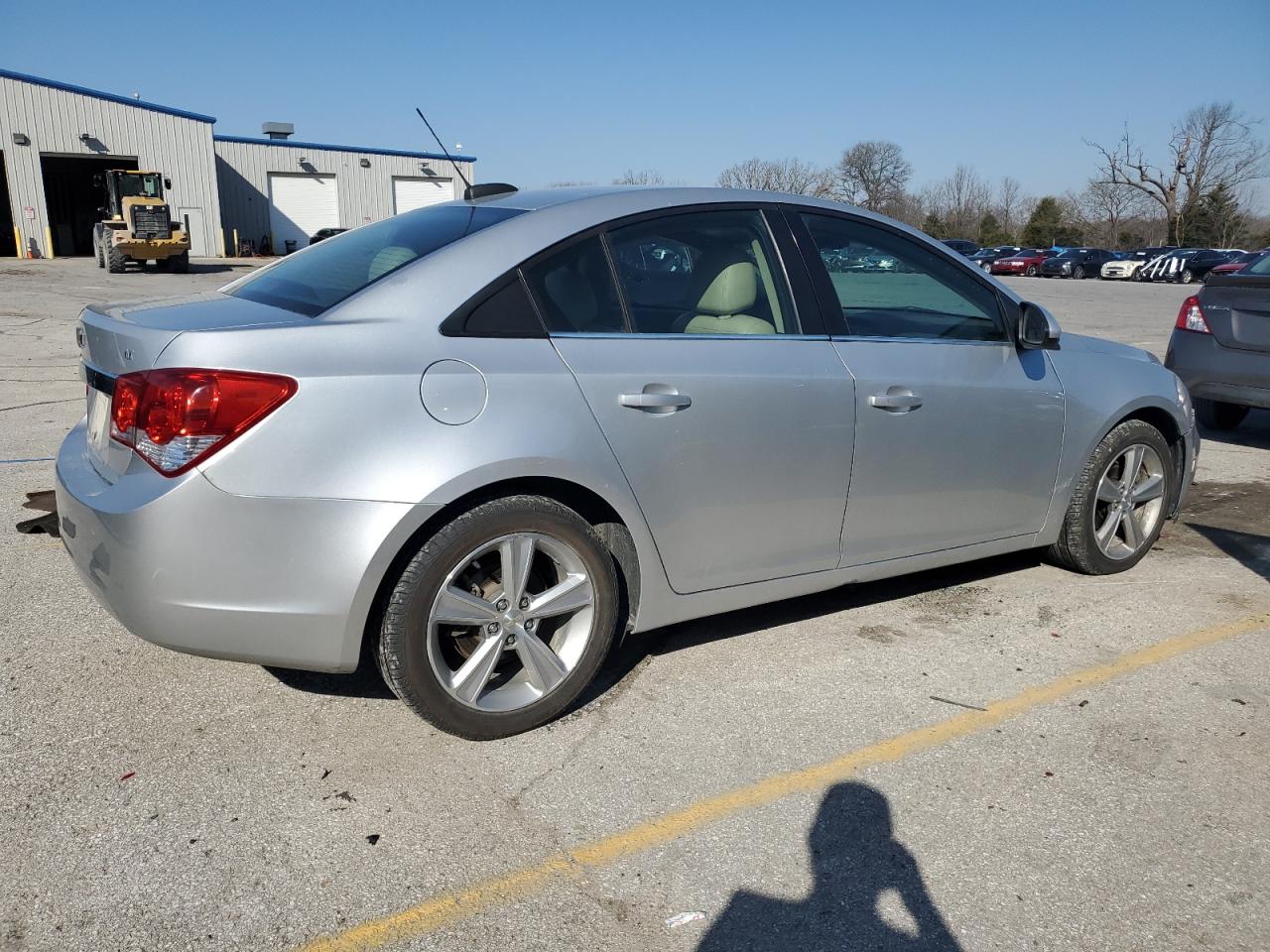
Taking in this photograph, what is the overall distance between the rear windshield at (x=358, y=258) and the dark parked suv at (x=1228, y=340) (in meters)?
6.31

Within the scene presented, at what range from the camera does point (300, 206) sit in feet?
160

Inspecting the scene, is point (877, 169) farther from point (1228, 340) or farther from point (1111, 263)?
point (1228, 340)

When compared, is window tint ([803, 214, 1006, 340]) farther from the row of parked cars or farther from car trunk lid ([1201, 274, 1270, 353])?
the row of parked cars

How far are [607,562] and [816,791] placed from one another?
0.93 metres

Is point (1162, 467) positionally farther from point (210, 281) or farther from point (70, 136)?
point (70, 136)

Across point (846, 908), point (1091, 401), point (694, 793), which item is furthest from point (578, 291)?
point (1091, 401)

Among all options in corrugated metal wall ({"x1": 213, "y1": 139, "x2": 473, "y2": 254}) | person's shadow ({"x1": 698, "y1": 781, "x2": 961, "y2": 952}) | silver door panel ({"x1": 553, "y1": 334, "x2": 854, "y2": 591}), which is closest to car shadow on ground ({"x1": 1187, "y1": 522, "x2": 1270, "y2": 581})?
silver door panel ({"x1": 553, "y1": 334, "x2": 854, "y2": 591})

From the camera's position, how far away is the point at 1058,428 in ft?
14.2

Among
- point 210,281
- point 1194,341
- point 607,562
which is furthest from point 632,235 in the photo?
point 210,281

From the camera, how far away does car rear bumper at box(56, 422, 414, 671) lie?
2715 mm

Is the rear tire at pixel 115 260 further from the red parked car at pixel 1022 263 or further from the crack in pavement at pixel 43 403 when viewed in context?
the red parked car at pixel 1022 263

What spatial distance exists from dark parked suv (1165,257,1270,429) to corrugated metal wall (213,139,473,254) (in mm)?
42170

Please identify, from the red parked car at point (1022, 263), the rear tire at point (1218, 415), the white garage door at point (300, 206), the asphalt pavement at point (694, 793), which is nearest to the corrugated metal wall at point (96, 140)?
the white garage door at point (300, 206)

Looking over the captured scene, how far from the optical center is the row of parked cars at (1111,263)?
43.1 m
